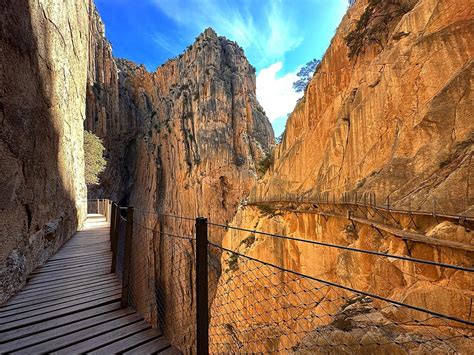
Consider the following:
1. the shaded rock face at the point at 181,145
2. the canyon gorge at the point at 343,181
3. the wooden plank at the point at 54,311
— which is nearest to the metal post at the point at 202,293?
the canyon gorge at the point at 343,181

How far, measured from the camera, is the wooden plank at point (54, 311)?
9.20 feet

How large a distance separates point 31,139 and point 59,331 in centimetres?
337

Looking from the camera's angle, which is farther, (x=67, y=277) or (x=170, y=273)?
(x=170, y=273)

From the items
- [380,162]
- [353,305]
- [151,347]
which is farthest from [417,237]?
[151,347]

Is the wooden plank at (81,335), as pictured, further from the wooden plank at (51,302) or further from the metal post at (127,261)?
the wooden plank at (51,302)

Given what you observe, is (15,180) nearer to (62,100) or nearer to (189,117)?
(62,100)

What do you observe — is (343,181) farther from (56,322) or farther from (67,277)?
(67,277)

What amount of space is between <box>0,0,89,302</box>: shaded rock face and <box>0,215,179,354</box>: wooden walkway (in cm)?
40

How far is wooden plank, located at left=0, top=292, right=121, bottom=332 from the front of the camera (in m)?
2.80

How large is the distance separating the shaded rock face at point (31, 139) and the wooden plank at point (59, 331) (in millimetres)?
1181

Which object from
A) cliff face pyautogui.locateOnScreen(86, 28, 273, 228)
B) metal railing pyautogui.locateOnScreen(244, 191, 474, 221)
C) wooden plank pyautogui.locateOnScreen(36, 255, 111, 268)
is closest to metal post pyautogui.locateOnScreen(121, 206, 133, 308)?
wooden plank pyautogui.locateOnScreen(36, 255, 111, 268)

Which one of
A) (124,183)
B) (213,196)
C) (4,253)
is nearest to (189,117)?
(213,196)

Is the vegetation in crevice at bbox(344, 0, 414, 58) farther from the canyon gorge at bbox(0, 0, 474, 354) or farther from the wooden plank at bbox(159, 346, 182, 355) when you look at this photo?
the wooden plank at bbox(159, 346, 182, 355)

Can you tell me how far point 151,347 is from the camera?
2.43 metres
